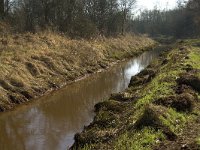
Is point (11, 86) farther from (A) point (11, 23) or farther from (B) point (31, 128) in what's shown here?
(A) point (11, 23)

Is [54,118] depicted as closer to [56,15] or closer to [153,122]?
[153,122]

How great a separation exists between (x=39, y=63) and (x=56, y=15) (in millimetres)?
23538

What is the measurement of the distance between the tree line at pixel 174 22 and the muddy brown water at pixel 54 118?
52.9 m

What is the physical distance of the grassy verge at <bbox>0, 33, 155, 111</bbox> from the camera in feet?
74.8

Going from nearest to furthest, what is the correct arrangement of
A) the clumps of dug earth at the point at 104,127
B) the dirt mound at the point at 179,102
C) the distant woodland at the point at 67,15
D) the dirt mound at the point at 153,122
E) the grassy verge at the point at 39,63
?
1. the dirt mound at the point at 153,122
2. the clumps of dug earth at the point at 104,127
3. the dirt mound at the point at 179,102
4. the grassy verge at the point at 39,63
5. the distant woodland at the point at 67,15

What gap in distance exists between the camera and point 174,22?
114062 mm

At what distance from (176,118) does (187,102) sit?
63.4 inches

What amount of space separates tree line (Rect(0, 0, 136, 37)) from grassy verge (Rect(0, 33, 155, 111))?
5.07 meters

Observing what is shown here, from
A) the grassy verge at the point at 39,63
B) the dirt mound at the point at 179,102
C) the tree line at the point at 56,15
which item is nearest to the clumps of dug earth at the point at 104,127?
the dirt mound at the point at 179,102

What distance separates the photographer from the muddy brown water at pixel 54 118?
15.8m

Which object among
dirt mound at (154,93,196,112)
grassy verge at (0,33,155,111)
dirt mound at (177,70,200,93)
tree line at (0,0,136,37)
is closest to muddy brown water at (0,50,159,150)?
grassy verge at (0,33,155,111)

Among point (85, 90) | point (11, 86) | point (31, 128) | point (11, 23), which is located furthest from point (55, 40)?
point (31, 128)

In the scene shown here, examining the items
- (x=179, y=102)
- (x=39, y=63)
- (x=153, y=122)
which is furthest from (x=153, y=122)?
(x=39, y=63)

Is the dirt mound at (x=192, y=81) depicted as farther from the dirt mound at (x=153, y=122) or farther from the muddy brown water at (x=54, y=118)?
the dirt mound at (x=153, y=122)
